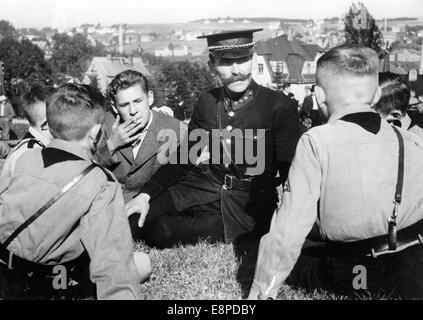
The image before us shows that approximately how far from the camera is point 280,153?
180 inches

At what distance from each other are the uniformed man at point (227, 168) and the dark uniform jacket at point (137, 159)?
0.25 metres

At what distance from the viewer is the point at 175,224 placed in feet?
16.0

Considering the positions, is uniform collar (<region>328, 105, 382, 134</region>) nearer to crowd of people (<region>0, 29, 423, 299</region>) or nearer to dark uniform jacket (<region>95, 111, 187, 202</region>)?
crowd of people (<region>0, 29, 423, 299</region>)

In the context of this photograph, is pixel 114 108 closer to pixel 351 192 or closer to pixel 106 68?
pixel 351 192

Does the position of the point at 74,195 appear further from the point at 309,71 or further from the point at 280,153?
the point at 309,71

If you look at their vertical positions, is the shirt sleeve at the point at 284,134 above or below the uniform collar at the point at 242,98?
below

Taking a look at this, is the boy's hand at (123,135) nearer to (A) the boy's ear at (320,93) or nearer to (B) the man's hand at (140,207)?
(B) the man's hand at (140,207)

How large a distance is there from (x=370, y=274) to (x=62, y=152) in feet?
6.96

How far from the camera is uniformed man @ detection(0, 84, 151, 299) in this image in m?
2.95

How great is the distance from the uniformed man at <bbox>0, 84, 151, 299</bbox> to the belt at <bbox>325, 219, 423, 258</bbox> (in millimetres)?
1289

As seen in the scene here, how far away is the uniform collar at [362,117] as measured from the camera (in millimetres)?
3141

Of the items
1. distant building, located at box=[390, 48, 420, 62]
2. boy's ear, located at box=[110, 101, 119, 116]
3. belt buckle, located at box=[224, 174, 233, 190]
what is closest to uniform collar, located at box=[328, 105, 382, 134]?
belt buckle, located at box=[224, 174, 233, 190]

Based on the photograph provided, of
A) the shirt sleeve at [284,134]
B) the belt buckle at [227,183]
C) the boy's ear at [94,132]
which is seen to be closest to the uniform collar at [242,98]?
the shirt sleeve at [284,134]
